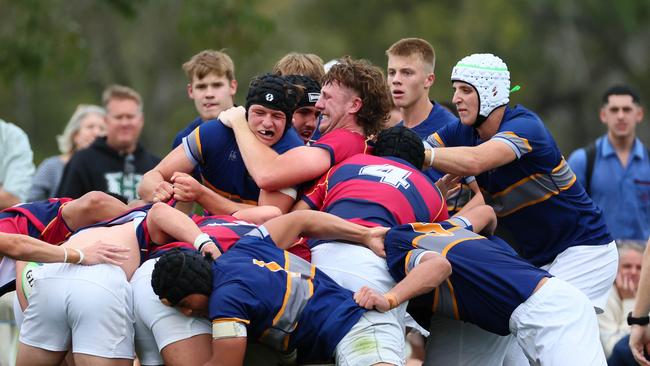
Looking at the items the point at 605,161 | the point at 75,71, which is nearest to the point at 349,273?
the point at 605,161

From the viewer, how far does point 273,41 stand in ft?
82.5

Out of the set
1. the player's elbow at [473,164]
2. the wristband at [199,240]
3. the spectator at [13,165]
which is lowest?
the spectator at [13,165]

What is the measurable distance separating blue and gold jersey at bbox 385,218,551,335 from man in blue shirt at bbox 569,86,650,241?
486 cm

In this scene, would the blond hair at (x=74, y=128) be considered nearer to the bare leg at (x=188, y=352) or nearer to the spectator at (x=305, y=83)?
the spectator at (x=305, y=83)

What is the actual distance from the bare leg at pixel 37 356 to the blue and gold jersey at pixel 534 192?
284cm

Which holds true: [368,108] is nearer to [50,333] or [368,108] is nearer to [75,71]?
[50,333]

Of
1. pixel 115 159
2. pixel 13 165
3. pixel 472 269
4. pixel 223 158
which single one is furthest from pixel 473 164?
pixel 13 165

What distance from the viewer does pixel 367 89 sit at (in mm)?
7570

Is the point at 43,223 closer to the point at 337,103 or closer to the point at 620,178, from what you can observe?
the point at 337,103

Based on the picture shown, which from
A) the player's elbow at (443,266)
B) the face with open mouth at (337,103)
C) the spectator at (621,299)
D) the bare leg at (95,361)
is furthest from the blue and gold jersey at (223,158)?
the spectator at (621,299)

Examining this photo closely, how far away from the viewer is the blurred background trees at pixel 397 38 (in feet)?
84.9

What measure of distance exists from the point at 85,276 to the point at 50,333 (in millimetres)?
364

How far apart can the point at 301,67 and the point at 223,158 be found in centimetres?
119

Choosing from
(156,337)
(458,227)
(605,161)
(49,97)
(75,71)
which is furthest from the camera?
(49,97)
